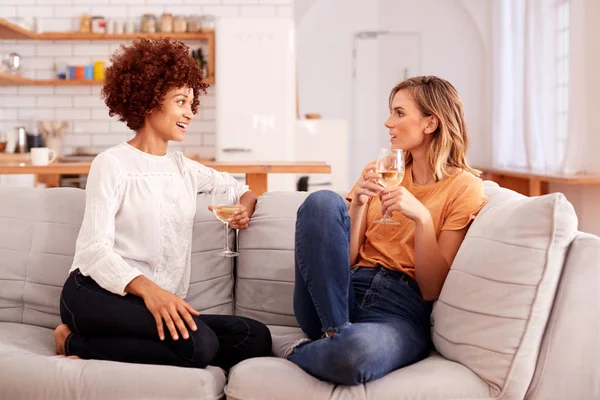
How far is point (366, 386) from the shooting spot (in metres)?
1.91

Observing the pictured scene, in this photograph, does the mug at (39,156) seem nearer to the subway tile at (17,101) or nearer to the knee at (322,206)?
the subway tile at (17,101)

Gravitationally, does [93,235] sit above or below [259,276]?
above

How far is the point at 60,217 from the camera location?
259 cm

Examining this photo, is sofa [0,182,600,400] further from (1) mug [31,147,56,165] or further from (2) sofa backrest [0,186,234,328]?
(1) mug [31,147,56,165]

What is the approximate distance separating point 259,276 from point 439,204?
666mm

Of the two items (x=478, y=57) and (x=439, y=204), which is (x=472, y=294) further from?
(x=478, y=57)

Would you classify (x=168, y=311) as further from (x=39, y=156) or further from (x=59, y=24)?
(x=59, y=24)

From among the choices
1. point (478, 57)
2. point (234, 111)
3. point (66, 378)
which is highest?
point (478, 57)

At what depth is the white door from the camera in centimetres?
857

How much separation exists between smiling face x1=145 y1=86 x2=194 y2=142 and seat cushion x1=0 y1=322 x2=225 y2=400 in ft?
2.47

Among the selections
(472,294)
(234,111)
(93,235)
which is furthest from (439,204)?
(234,111)

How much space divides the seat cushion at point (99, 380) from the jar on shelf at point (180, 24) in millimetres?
4865

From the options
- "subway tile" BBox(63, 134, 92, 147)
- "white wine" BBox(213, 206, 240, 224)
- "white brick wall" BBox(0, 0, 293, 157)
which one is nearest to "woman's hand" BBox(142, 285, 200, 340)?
"white wine" BBox(213, 206, 240, 224)

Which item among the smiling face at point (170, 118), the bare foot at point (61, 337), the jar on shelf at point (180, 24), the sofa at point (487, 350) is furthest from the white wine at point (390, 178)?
the jar on shelf at point (180, 24)
